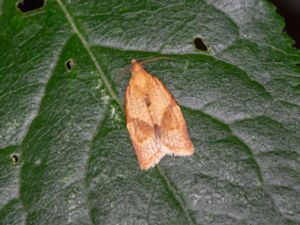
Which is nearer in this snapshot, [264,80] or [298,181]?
[298,181]

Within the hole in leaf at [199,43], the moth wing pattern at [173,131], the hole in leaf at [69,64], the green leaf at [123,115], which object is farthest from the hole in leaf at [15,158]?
the hole in leaf at [199,43]

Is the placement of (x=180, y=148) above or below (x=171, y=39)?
below

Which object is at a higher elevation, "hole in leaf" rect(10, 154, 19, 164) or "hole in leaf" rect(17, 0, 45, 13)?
"hole in leaf" rect(17, 0, 45, 13)

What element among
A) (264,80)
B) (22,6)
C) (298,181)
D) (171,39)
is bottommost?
(298,181)

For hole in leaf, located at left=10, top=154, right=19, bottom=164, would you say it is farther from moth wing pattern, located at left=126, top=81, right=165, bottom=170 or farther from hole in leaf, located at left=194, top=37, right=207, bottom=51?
hole in leaf, located at left=194, top=37, right=207, bottom=51

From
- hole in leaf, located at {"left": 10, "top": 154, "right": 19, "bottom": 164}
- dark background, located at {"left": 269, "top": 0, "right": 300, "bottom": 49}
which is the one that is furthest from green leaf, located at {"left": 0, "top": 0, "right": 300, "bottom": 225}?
dark background, located at {"left": 269, "top": 0, "right": 300, "bottom": 49}

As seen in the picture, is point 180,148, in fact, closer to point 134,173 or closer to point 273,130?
point 134,173

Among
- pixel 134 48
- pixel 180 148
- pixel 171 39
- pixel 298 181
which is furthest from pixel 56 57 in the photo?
pixel 298 181
